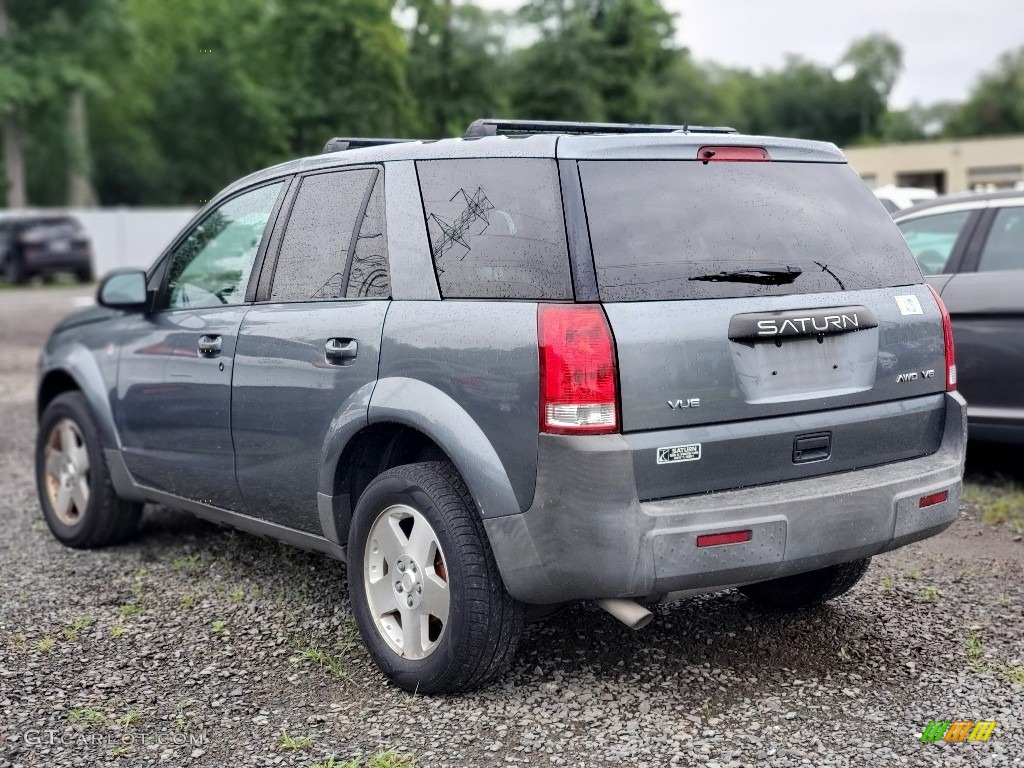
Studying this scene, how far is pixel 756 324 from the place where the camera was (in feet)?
12.0

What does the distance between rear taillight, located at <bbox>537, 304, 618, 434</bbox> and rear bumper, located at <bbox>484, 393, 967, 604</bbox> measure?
51mm

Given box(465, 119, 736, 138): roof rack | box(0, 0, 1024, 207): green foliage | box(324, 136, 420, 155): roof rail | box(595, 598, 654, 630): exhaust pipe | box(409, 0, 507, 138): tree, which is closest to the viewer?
box(595, 598, 654, 630): exhaust pipe

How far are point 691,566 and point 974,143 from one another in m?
62.1

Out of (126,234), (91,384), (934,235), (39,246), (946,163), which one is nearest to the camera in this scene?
(91,384)

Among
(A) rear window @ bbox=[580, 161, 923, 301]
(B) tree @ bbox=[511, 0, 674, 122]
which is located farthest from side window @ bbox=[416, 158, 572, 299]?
(B) tree @ bbox=[511, 0, 674, 122]

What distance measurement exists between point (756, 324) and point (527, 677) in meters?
1.45

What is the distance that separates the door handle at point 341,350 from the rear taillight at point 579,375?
2.99 feet

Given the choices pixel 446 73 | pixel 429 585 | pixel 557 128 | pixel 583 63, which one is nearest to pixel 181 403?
pixel 429 585

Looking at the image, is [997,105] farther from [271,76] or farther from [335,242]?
[335,242]

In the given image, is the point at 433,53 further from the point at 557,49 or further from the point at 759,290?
the point at 759,290

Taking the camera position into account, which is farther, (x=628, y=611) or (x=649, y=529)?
(x=628, y=611)

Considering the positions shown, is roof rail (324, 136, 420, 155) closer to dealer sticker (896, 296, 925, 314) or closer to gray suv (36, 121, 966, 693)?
gray suv (36, 121, 966, 693)

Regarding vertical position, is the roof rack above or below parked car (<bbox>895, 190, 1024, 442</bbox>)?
above

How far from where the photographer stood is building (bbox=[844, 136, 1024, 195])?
5950 centimetres
